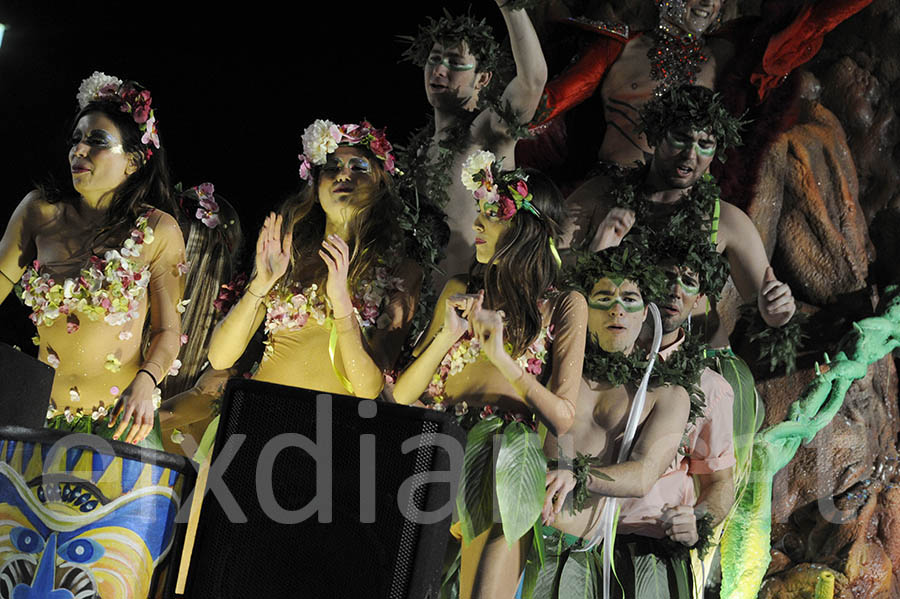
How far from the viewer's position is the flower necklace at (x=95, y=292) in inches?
128

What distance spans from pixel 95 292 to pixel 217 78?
5.77ft

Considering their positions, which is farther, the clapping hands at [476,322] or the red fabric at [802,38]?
the red fabric at [802,38]

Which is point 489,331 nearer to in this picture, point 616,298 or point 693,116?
point 616,298

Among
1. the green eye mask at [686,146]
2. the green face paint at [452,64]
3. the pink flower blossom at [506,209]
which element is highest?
the green face paint at [452,64]

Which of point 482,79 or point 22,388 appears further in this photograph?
point 482,79

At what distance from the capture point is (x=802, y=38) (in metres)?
4.82

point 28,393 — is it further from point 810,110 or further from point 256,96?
point 810,110

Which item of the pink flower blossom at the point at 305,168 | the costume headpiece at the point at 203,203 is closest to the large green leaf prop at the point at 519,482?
the pink flower blossom at the point at 305,168

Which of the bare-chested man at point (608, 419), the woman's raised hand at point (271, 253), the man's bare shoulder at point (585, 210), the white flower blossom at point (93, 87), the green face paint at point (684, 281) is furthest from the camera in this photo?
the man's bare shoulder at point (585, 210)

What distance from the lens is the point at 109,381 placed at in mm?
3277

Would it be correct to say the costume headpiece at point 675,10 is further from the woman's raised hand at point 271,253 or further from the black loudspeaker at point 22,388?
the black loudspeaker at point 22,388

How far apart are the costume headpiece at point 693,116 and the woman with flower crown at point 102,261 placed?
187 centimetres

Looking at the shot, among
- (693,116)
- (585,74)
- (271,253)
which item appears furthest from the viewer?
(585,74)

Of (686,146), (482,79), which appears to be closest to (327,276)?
(482,79)
